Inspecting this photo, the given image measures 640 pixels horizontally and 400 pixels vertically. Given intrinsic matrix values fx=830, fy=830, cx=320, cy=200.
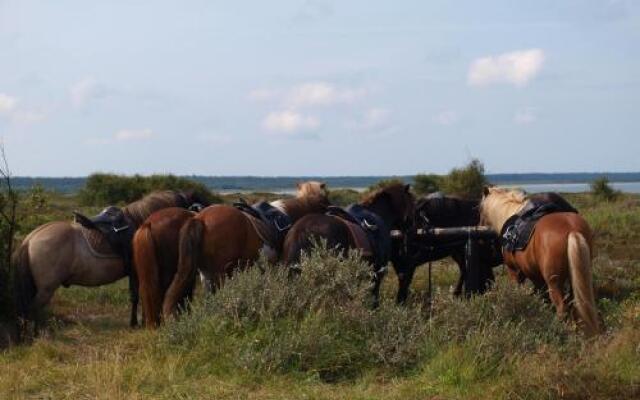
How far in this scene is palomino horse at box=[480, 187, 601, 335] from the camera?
782 centimetres

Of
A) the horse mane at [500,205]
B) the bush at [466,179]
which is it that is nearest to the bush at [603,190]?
the bush at [466,179]

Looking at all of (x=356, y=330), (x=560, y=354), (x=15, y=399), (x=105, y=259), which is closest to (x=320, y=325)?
(x=356, y=330)

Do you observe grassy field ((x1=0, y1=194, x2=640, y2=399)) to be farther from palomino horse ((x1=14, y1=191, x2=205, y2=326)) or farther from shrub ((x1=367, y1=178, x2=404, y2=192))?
shrub ((x1=367, y1=178, x2=404, y2=192))

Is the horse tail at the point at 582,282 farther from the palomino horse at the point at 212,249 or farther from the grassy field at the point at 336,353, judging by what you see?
the palomino horse at the point at 212,249

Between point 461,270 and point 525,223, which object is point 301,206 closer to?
point 461,270

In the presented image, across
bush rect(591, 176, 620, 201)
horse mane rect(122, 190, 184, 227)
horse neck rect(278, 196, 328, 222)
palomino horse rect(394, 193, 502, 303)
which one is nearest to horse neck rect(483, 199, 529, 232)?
palomino horse rect(394, 193, 502, 303)

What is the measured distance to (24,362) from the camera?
7312 mm

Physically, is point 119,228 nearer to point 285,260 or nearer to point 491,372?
point 285,260

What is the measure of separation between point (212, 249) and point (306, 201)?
2295 millimetres

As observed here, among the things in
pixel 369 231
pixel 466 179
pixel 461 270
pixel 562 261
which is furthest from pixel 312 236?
pixel 466 179

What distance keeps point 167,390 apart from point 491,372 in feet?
7.92

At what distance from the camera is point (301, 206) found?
10656 millimetres

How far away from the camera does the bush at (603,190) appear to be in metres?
37.4

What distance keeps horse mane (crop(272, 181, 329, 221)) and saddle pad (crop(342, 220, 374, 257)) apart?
3.79 feet
